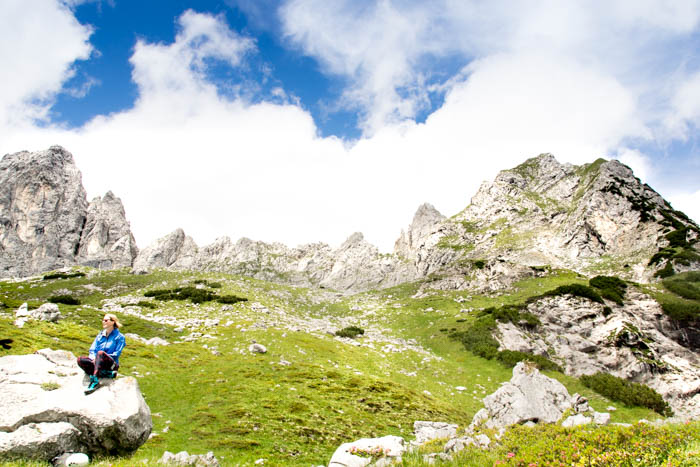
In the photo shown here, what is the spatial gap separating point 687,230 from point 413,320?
7598cm

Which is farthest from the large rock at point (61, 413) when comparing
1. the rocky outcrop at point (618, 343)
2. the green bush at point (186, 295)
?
the green bush at point (186, 295)

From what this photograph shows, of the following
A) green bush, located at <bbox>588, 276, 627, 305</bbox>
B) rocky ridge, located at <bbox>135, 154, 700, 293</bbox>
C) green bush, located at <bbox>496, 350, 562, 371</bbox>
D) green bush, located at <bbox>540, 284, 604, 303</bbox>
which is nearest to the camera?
green bush, located at <bbox>496, 350, 562, 371</bbox>

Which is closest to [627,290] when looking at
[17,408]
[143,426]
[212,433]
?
[212,433]

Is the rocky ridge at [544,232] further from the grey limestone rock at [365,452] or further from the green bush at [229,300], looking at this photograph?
the grey limestone rock at [365,452]

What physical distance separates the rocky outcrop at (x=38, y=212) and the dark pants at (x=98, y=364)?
735 ft

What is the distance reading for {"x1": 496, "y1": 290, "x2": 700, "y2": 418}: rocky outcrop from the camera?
3112cm

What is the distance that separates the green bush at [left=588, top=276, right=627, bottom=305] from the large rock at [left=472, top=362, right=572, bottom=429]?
3255cm

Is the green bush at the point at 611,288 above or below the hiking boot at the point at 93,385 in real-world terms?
above

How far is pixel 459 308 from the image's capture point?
6869 centimetres

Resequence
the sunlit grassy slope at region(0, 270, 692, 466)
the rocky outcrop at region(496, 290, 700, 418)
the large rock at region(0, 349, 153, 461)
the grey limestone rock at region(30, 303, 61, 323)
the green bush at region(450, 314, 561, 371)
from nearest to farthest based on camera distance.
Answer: the large rock at region(0, 349, 153, 461) < the sunlit grassy slope at region(0, 270, 692, 466) < the grey limestone rock at region(30, 303, 61, 323) < the rocky outcrop at region(496, 290, 700, 418) < the green bush at region(450, 314, 561, 371)

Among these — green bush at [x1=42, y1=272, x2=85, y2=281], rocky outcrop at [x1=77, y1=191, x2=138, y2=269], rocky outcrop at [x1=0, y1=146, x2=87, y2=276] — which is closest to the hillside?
green bush at [x1=42, y1=272, x2=85, y2=281]

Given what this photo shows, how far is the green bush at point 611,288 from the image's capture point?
148 feet

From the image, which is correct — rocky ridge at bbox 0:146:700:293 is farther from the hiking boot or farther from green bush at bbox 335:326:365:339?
the hiking boot

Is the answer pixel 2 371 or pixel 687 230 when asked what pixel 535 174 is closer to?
pixel 687 230
